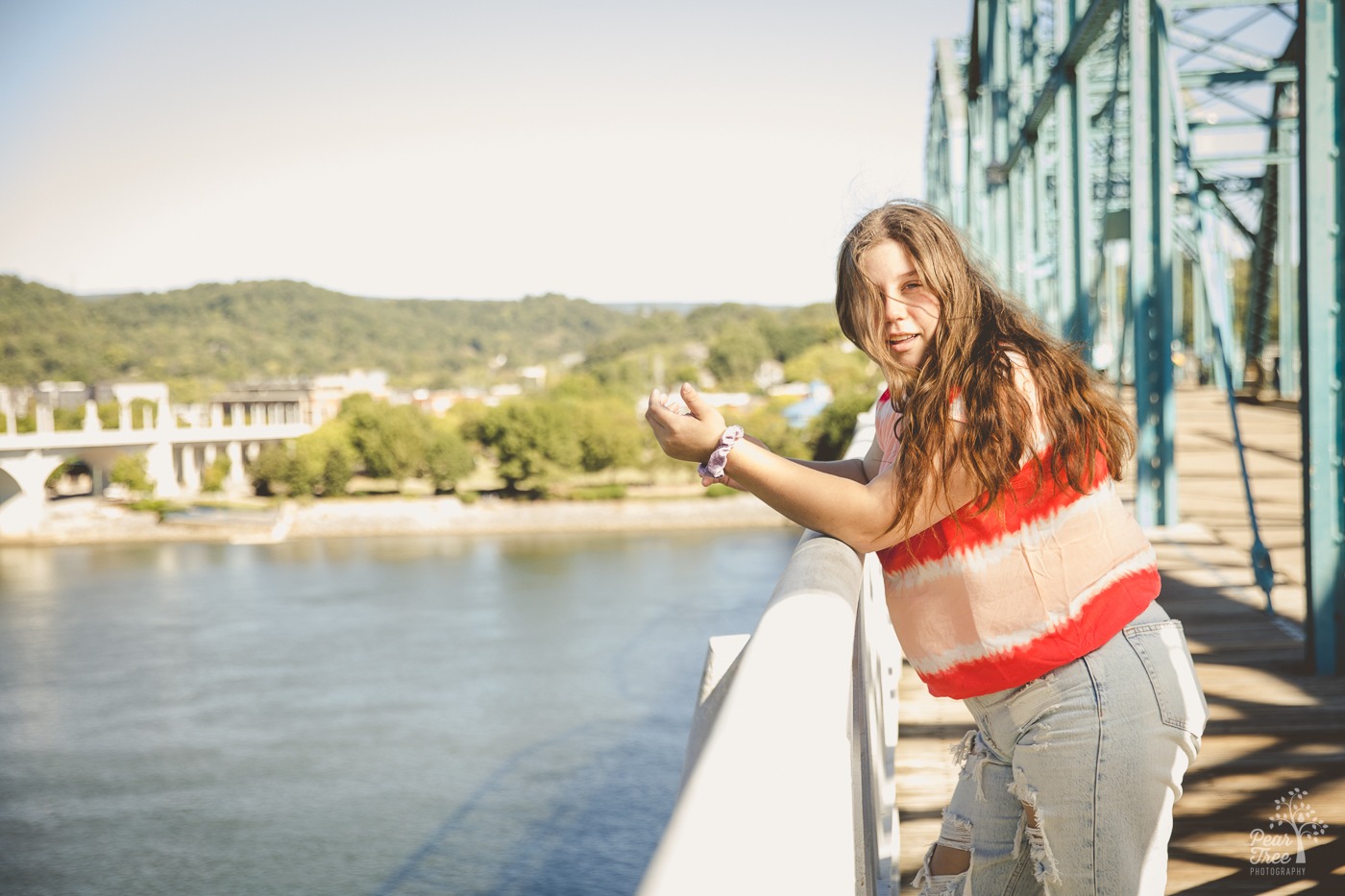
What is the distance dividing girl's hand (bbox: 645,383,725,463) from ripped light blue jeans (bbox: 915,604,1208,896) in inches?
15.4

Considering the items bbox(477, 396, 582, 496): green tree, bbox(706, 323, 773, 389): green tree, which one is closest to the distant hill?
bbox(706, 323, 773, 389): green tree

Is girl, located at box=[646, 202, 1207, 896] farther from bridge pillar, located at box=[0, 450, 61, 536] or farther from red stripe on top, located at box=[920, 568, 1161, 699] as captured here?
bridge pillar, located at box=[0, 450, 61, 536]

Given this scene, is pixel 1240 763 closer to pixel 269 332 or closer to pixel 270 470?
pixel 270 470

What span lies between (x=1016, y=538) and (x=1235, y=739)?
5.61 feet

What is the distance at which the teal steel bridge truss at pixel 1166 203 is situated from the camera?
279 centimetres

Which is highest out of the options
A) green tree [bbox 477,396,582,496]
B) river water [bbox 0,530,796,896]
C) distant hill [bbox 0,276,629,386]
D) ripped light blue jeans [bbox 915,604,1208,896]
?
distant hill [bbox 0,276,629,386]

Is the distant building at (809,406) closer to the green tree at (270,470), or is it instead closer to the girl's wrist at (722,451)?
the green tree at (270,470)

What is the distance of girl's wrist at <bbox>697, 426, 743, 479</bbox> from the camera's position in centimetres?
117

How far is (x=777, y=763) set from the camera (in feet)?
2.30

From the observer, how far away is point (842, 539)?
3.86ft

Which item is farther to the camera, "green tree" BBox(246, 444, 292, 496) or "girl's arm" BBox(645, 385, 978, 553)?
"green tree" BBox(246, 444, 292, 496)

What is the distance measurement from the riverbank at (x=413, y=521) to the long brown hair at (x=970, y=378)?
52.8 metres

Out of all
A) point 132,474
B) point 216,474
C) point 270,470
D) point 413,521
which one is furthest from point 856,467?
point 216,474

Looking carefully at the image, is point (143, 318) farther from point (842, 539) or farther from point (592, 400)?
point (842, 539)
